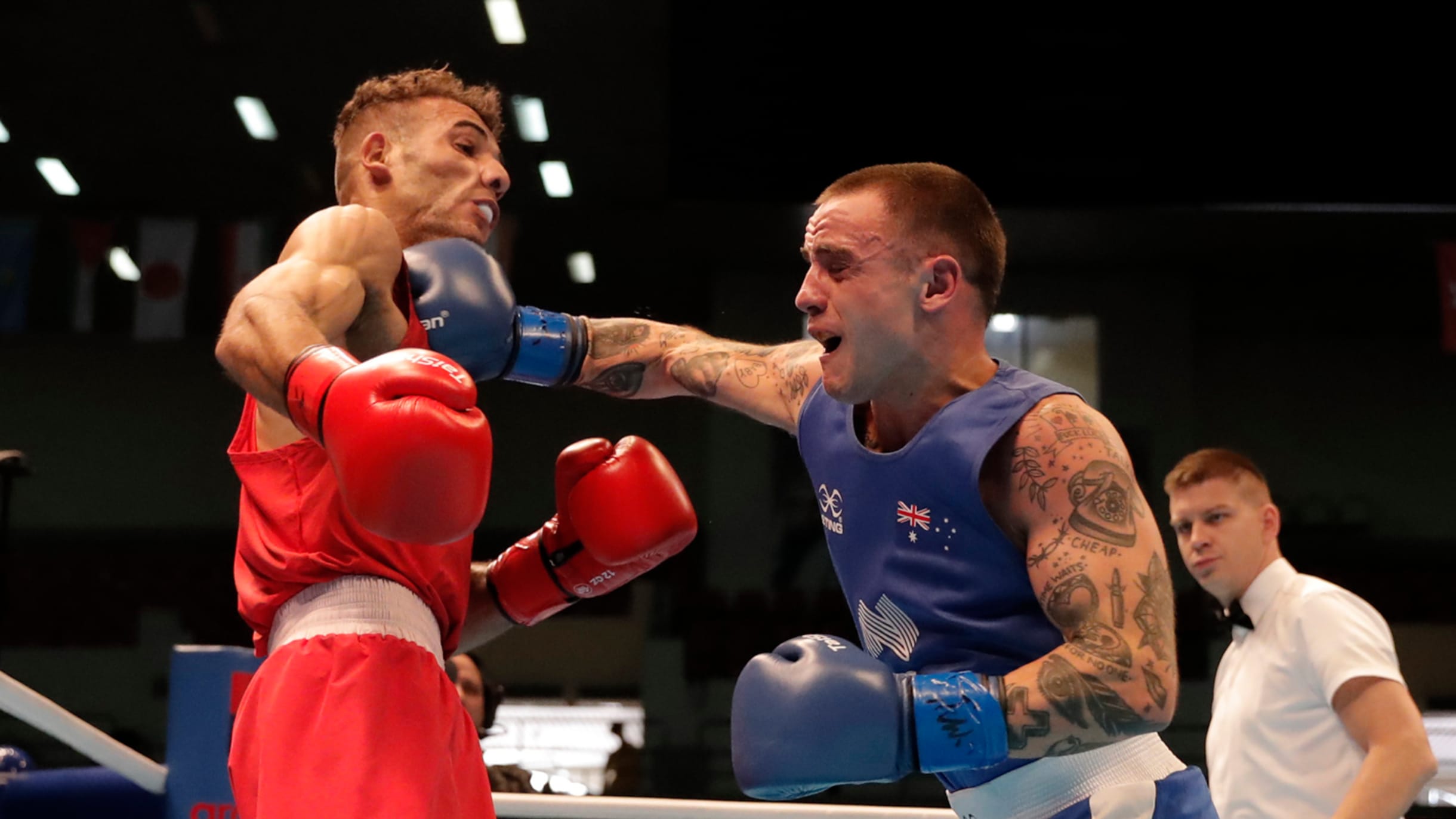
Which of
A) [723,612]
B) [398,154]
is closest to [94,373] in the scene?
[723,612]

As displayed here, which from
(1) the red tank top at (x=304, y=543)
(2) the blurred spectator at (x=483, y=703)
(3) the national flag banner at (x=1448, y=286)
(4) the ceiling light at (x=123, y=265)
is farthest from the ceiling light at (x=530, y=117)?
(1) the red tank top at (x=304, y=543)

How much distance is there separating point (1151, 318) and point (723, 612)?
4095mm

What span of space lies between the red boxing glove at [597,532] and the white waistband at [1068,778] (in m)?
0.66

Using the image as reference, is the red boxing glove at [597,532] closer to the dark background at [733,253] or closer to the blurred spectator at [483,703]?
the blurred spectator at [483,703]

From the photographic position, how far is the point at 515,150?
9383 millimetres

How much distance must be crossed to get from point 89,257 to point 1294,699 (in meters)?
8.94

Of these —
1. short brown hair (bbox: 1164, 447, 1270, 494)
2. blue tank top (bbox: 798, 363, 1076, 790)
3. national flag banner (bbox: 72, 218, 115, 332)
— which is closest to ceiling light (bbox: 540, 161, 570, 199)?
national flag banner (bbox: 72, 218, 115, 332)

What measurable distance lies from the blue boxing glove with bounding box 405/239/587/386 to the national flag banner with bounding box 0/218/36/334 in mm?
8609

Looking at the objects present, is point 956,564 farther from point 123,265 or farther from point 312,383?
point 123,265

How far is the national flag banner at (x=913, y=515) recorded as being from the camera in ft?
5.94

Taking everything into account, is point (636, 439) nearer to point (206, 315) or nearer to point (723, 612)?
point (723, 612)

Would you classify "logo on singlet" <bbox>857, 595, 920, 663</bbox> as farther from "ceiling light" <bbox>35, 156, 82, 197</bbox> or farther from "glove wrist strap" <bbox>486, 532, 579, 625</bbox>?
"ceiling light" <bbox>35, 156, 82, 197</bbox>

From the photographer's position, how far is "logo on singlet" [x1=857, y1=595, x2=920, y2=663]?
1859 mm

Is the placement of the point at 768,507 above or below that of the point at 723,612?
above
